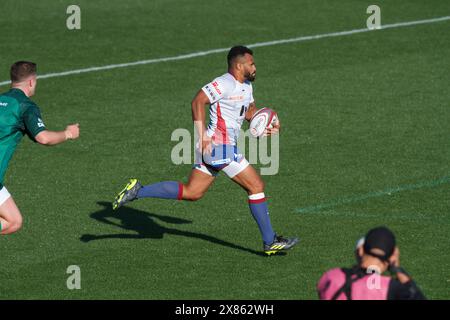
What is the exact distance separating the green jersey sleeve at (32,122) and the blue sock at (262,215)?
9.58 ft

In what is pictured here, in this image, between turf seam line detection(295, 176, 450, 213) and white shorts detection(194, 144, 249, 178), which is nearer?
white shorts detection(194, 144, 249, 178)

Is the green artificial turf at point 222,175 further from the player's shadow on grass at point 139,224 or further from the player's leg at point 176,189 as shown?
the player's leg at point 176,189

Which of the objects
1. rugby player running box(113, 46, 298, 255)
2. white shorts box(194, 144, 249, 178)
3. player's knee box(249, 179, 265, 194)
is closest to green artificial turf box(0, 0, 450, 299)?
rugby player running box(113, 46, 298, 255)

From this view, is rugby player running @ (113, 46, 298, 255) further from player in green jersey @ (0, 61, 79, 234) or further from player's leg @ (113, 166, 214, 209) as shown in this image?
player in green jersey @ (0, 61, 79, 234)

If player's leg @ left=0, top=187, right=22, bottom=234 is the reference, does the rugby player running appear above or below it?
above

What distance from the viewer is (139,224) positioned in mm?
15227

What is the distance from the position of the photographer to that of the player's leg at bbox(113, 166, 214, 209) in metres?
5.65

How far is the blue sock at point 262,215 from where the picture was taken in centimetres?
1364

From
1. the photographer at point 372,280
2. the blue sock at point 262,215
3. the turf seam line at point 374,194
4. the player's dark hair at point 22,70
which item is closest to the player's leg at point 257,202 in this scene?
the blue sock at point 262,215

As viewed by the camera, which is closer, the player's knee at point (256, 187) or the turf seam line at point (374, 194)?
the player's knee at point (256, 187)

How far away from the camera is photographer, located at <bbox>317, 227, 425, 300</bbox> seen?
27.3 ft

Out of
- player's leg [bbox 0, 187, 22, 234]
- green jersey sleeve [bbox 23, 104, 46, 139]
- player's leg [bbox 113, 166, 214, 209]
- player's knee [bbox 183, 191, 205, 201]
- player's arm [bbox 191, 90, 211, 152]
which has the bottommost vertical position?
player's leg [bbox 0, 187, 22, 234]

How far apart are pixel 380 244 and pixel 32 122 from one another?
5.32 meters

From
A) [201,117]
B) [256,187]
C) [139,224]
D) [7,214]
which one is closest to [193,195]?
[256,187]
